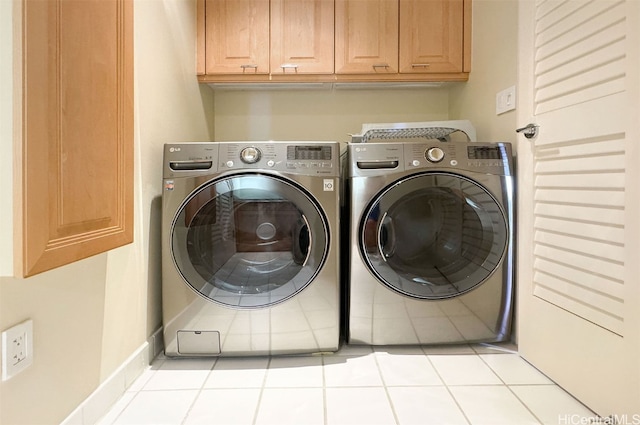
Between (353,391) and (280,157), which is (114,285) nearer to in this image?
(280,157)

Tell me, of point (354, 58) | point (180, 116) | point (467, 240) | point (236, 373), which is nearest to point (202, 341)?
point (236, 373)

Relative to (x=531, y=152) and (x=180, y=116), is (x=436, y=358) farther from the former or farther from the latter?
(x=180, y=116)

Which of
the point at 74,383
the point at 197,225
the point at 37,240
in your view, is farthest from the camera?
the point at 197,225

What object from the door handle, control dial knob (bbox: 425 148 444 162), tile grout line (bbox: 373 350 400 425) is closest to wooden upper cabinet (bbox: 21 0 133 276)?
tile grout line (bbox: 373 350 400 425)

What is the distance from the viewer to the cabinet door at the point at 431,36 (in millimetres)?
1923

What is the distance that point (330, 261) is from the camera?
1.41 m

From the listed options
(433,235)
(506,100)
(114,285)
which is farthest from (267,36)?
(114,285)

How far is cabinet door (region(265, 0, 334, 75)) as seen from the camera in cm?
192

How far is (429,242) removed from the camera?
4.92 ft

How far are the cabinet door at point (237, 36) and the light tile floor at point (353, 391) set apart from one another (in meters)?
1.50

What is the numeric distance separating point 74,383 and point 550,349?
1.54m

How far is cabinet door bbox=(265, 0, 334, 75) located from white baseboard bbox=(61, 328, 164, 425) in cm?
149

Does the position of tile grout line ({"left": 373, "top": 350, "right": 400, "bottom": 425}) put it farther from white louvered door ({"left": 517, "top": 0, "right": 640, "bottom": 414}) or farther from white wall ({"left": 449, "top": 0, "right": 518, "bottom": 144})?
white wall ({"left": 449, "top": 0, "right": 518, "bottom": 144})

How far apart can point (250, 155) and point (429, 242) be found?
830 mm
